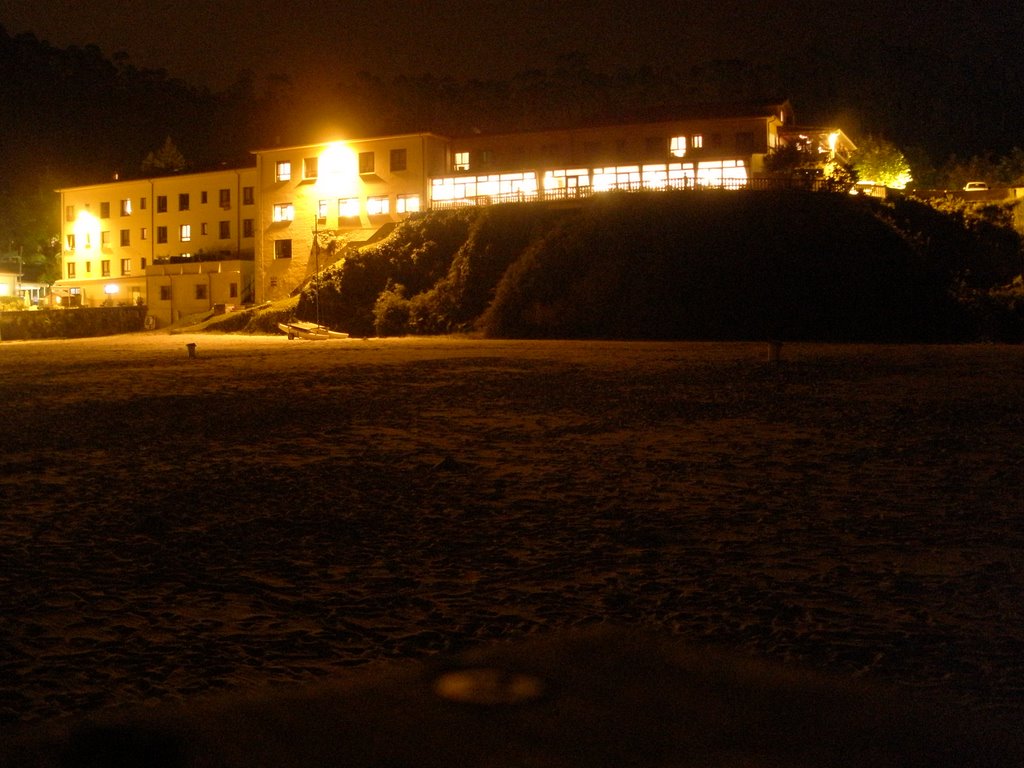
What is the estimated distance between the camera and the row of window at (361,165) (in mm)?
56912

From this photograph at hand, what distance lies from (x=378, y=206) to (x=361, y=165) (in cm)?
281

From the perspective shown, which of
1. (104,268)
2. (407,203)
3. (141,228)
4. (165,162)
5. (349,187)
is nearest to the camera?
(407,203)

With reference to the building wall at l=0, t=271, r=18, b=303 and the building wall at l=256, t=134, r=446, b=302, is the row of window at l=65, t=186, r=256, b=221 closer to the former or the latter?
the building wall at l=256, t=134, r=446, b=302

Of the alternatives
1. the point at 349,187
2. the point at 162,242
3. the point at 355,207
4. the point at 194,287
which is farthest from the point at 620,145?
the point at 162,242

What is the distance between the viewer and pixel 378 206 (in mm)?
57812

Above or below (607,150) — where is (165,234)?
below

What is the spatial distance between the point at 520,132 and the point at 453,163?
4.62 metres

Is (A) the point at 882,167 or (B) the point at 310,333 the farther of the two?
(A) the point at 882,167

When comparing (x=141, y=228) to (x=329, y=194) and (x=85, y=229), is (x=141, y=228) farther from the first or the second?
(x=329, y=194)

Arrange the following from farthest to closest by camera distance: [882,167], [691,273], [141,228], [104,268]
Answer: [104,268] < [141,228] < [882,167] < [691,273]

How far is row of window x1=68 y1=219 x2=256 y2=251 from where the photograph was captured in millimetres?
64625

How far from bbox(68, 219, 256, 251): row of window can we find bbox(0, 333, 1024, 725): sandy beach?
48.7 meters

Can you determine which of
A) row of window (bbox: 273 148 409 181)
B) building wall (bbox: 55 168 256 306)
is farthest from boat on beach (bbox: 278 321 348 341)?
building wall (bbox: 55 168 256 306)

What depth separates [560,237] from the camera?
4603cm
